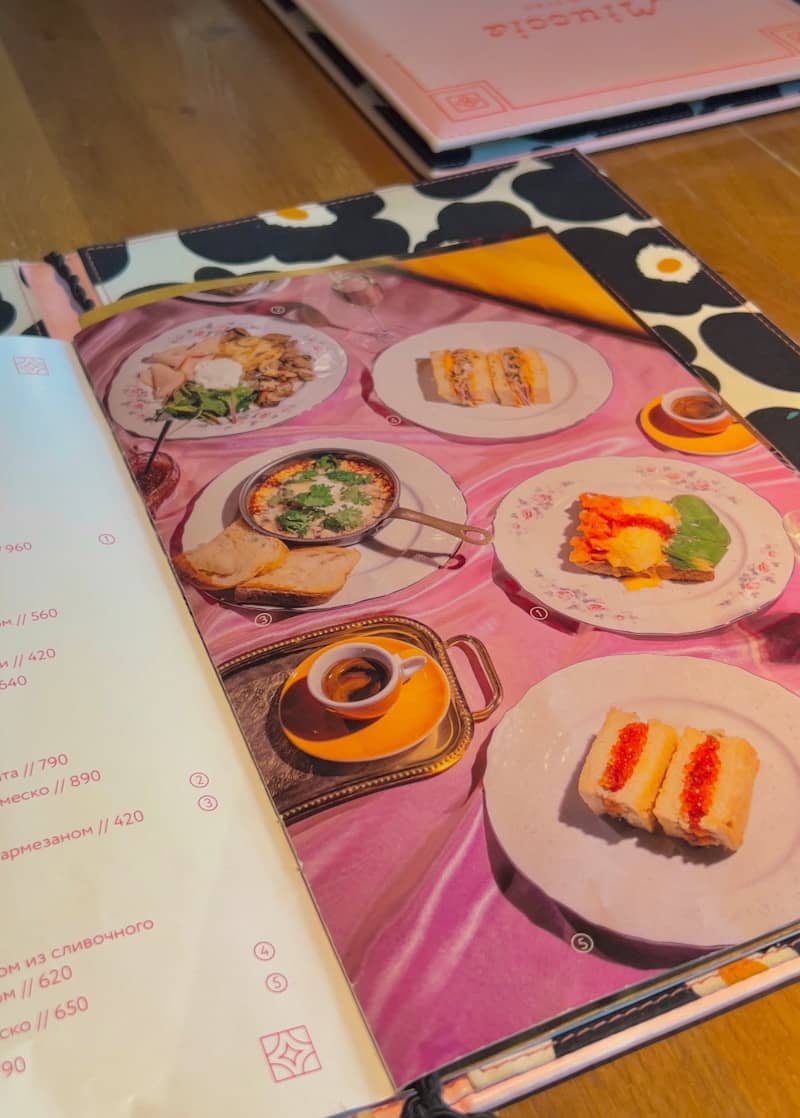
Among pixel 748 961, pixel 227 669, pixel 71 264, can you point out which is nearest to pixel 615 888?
pixel 748 961

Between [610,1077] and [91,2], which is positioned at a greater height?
[91,2]

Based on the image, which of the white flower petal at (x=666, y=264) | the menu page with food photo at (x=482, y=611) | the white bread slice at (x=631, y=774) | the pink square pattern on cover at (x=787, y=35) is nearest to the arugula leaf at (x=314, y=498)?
the menu page with food photo at (x=482, y=611)

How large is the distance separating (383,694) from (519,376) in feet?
0.89

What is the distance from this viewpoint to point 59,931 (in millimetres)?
403

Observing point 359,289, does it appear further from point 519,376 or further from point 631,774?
point 631,774

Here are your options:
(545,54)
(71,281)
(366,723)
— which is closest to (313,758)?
(366,723)

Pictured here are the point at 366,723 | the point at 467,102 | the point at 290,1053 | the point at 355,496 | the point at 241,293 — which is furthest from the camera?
the point at 467,102

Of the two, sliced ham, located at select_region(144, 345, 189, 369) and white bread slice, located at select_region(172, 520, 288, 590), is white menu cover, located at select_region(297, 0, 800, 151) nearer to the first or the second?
sliced ham, located at select_region(144, 345, 189, 369)

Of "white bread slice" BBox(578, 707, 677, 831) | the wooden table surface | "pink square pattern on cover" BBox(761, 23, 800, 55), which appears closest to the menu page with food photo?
"white bread slice" BBox(578, 707, 677, 831)

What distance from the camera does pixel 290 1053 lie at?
0.38m

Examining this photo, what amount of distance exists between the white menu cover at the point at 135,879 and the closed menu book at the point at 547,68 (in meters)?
0.50

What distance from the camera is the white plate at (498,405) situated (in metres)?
0.63

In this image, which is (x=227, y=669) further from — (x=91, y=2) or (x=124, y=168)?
(x=91, y=2)

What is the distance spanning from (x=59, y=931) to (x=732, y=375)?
516 millimetres
